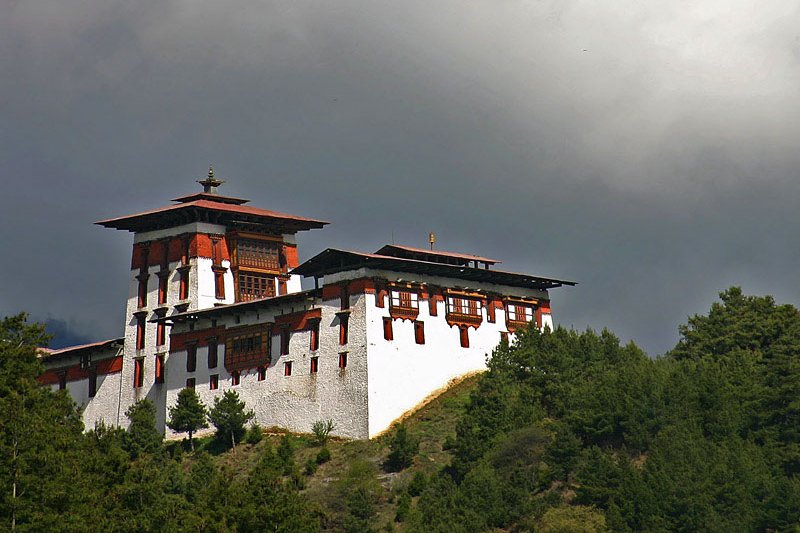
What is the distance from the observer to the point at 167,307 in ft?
410

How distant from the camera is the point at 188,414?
116 meters

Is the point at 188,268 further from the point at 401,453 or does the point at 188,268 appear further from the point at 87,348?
the point at 401,453

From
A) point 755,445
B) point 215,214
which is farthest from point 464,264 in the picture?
point 755,445

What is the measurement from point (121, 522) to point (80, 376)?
48.5 metres

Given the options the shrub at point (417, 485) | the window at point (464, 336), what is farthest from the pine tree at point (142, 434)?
the window at point (464, 336)

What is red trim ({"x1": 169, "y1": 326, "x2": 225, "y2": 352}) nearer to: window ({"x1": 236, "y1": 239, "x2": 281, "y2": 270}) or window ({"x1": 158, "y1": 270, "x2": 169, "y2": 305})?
window ({"x1": 158, "y1": 270, "x2": 169, "y2": 305})

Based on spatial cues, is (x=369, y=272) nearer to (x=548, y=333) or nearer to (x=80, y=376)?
(x=548, y=333)

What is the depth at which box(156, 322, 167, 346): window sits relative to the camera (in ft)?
409

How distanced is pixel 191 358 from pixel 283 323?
8434 mm

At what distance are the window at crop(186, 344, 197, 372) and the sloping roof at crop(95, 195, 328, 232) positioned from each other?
9216mm

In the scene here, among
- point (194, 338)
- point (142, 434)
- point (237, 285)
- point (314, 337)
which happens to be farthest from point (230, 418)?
point (237, 285)

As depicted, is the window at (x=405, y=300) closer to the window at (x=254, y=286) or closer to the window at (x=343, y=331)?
the window at (x=343, y=331)

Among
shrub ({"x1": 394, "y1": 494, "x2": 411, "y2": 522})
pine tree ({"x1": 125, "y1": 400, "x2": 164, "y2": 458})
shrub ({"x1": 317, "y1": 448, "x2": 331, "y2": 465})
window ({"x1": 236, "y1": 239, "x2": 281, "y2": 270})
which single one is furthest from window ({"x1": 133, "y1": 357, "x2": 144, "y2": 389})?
shrub ({"x1": 394, "y1": 494, "x2": 411, "y2": 522})

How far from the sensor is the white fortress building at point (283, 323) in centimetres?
11369
